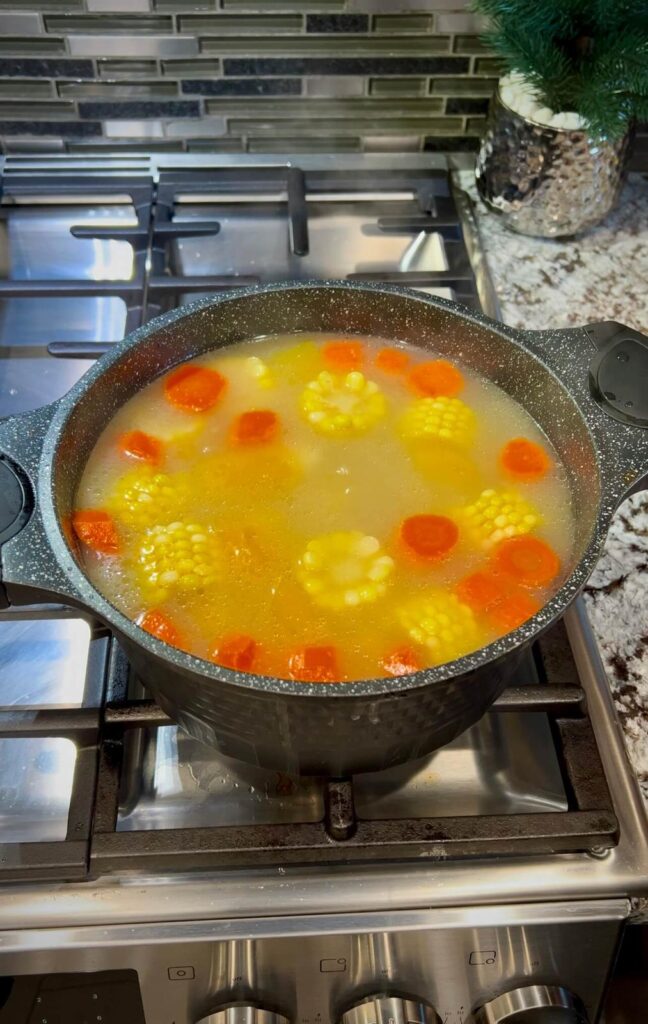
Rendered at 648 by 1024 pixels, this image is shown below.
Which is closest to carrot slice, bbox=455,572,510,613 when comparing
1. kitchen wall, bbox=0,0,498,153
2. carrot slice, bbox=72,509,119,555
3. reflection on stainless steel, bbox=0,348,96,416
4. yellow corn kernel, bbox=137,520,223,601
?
yellow corn kernel, bbox=137,520,223,601

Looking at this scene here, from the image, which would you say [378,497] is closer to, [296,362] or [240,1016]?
[296,362]

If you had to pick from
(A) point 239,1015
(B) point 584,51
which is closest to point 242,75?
(B) point 584,51

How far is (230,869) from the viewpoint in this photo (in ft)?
2.70

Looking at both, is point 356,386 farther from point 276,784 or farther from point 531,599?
point 276,784

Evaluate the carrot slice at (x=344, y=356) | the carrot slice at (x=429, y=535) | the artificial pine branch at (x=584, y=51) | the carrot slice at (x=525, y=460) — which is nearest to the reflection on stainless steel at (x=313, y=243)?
the artificial pine branch at (x=584, y=51)

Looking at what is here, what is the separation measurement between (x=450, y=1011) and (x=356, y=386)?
66 centimetres

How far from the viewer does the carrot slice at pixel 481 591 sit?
2.90ft

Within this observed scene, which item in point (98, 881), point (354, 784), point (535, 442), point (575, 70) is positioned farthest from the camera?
point (575, 70)

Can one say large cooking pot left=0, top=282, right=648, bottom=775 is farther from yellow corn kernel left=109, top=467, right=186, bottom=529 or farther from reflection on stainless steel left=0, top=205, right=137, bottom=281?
reflection on stainless steel left=0, top=205, right=137, bottom=281

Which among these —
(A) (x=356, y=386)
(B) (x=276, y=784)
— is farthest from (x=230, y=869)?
(A) (x=356, y=386)

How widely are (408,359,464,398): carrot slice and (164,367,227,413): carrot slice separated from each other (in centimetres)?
23

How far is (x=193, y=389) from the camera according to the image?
1.05 metres

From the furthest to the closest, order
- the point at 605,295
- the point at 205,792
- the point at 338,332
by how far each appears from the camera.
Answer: the point at 605,295, the point at 338,332, the point at 205,792

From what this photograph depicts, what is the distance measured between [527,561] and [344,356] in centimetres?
35
